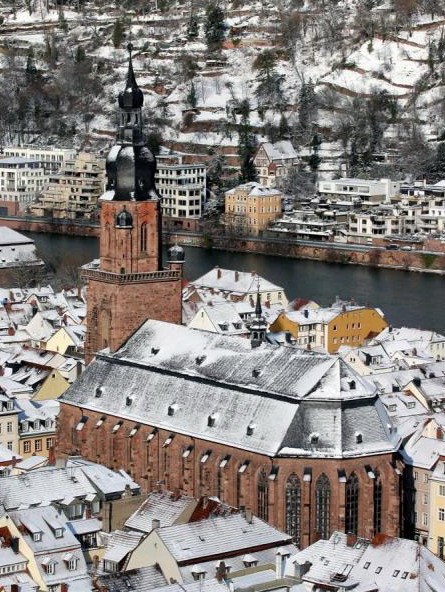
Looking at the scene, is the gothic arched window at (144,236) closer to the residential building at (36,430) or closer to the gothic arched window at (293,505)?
the residential building at (36,430)

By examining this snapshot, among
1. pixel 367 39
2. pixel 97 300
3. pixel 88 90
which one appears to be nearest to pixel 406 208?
pixel 367 39

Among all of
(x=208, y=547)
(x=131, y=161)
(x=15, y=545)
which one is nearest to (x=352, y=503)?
(x=208, y=547)

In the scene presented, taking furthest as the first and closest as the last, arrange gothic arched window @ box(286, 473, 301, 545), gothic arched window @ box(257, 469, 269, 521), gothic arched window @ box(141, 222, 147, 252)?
gothic arched window @ box(141, 222, 147, 252) → gothic arched window @ box(257, 469, 269, 521) → gothic arched window @ box(286, 473, 301, 545)

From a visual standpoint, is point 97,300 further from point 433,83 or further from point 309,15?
point 309,15

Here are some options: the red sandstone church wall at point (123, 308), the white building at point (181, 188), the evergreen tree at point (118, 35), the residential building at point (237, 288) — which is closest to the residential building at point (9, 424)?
the red sandstone church wall at point (123, 308)

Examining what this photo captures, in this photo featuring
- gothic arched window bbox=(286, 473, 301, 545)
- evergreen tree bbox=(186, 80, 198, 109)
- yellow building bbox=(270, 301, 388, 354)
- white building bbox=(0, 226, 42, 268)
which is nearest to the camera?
gothic arched window bbox=(286, 473, 301, 545)

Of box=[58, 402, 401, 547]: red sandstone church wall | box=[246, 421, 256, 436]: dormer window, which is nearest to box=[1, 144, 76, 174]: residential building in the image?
box=[58, 402, 401, 547]: red sandstone church wall

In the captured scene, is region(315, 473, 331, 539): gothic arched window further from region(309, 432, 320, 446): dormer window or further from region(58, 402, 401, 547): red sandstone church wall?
region(309, 432, 320, 446): dormer window
